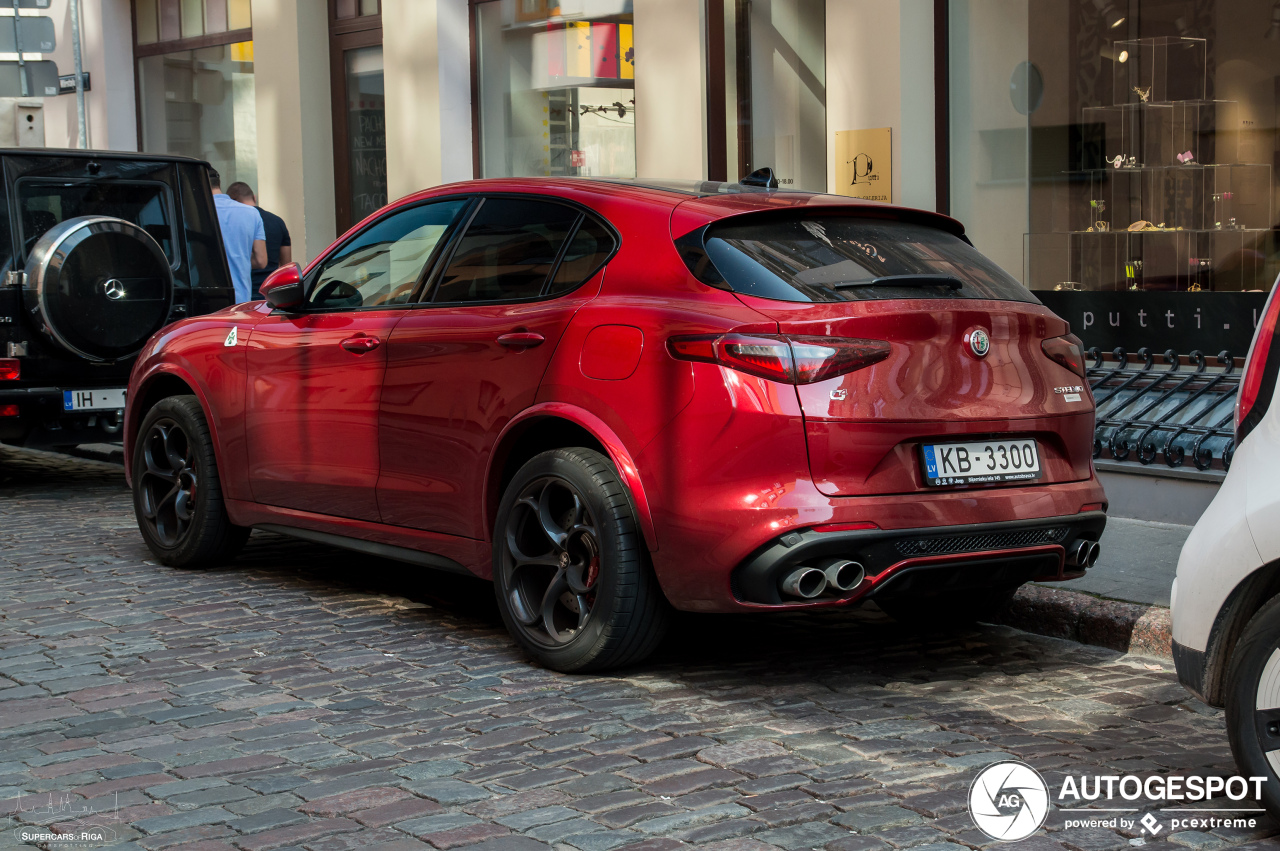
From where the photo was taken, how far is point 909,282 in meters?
4.81

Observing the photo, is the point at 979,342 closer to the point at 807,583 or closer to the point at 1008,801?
the point at 807,583

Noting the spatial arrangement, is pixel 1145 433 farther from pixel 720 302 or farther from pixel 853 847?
pixel 853 847

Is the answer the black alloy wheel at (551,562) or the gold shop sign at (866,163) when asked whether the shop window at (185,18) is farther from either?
the black alloy wheel at (551,562)

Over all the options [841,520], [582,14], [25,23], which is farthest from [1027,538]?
[25,23]

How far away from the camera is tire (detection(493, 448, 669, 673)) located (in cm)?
479

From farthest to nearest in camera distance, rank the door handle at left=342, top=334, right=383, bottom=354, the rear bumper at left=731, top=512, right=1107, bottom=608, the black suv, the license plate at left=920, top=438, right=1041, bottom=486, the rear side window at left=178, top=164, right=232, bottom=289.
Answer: the rear side window at left=178, top=164, right=232, bottom=289 < the black suv < the door handle at left=342, top=334, right=383, bottom=354 < the license plate at left=920, top=438, right=1041, bottom=486 < the rear bumper at left=731, top=512, right=1107, bottom=608

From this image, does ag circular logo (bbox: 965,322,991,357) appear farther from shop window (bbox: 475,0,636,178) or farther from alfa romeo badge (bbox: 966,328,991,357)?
shop window (bbox: 475,0,636,178)

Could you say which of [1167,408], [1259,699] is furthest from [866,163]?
[1259,699]

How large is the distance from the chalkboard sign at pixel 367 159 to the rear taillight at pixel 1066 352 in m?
11.2

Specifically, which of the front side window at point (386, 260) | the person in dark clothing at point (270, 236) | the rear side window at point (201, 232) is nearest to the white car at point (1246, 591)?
the front side window at point (386, 260)

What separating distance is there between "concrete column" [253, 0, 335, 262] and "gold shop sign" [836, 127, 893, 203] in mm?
7049

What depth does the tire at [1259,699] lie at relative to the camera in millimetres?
3486

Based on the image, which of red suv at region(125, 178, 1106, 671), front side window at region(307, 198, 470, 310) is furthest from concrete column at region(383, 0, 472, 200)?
red suv at region(125, 178, 1106, 671)

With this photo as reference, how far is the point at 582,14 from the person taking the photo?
1339 centimetres
